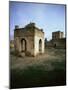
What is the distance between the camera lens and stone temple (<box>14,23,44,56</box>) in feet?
7.79

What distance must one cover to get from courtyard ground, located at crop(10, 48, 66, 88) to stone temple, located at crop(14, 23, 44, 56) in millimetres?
71

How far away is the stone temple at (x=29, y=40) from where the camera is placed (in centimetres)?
238

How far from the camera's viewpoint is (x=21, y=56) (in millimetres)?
2387

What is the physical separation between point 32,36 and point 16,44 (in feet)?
0.70

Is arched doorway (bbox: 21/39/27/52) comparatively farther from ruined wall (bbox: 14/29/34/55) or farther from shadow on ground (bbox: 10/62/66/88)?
shadow on ground (bbox: 10/62/66/88)

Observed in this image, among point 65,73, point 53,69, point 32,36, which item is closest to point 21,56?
point 32,36

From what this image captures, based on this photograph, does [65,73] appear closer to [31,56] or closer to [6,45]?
[31,56]

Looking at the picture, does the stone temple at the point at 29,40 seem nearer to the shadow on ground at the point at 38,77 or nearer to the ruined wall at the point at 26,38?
the ruined wall at the point at 26,38

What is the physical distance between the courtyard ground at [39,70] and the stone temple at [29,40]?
7 centimetres

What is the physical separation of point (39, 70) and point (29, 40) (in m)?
0.38

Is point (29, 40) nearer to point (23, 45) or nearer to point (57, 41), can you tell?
point (23, 45)

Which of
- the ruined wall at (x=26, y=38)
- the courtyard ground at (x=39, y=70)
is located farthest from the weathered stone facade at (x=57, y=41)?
the ruined wall at (x=26, y=38)

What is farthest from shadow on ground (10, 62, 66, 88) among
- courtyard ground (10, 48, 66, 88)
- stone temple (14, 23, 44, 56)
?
stone temple (14, 23, 44, 56)

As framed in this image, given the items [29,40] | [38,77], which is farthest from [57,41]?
[38,77]
